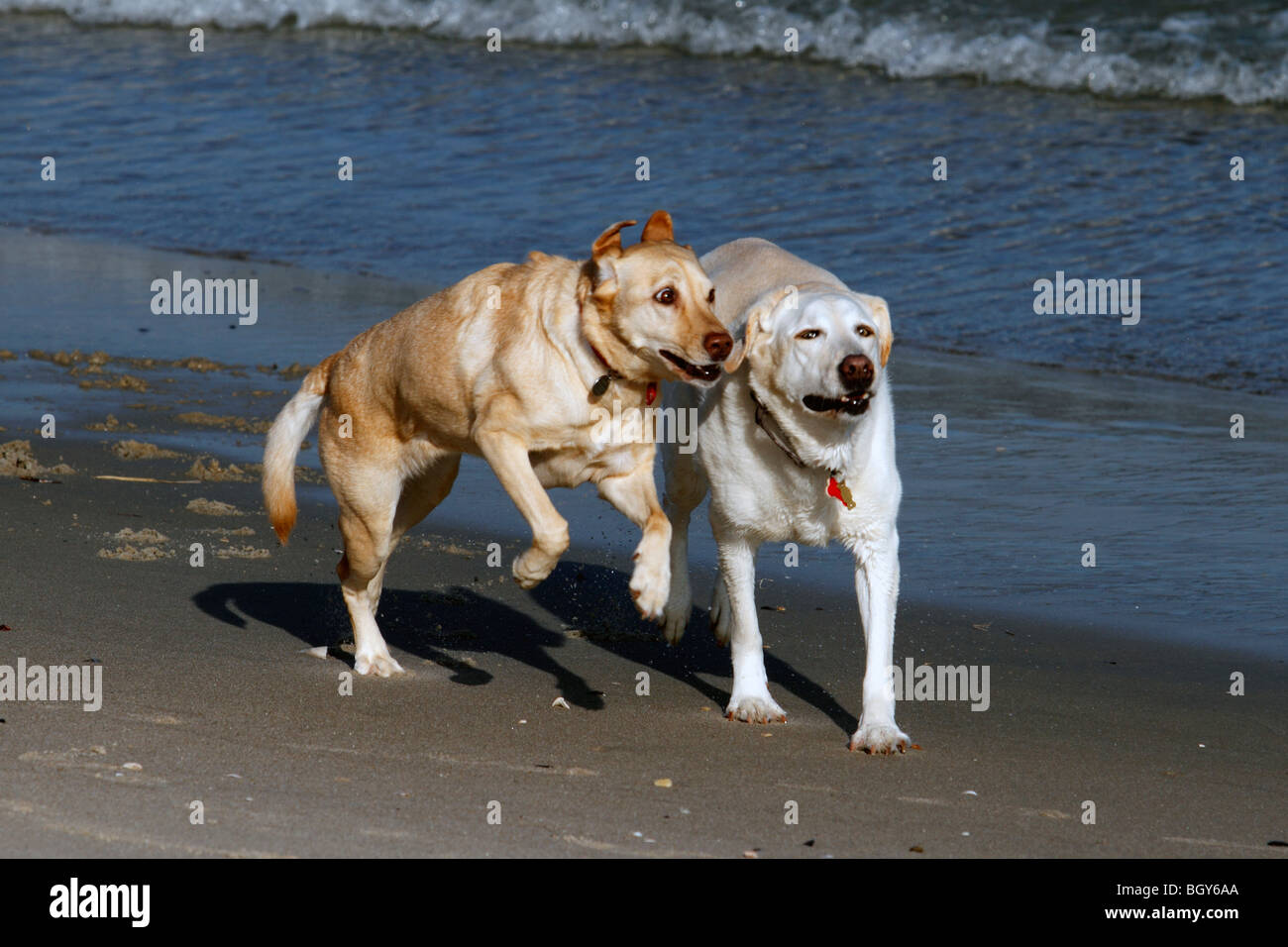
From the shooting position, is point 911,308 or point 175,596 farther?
point 911,308

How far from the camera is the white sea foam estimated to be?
53.0ft

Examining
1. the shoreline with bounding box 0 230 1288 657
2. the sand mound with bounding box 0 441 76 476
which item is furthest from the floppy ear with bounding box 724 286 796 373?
the sand mound with bounding box 0 441 76 476

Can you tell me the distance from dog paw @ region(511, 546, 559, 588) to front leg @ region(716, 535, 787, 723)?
61 centimetres

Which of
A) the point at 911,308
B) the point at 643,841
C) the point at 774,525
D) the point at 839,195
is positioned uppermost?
the point at 839,195

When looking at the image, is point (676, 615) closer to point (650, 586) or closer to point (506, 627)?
point (506, 627)

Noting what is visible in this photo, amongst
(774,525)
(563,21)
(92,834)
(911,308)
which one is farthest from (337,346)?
(563,21)

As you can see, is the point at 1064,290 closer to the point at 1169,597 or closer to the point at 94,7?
the point at 1169,597

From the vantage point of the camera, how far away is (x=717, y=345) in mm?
4660

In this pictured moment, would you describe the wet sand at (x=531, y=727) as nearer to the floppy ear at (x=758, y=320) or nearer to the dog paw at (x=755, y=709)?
the dog paw at (x=755, y=709)

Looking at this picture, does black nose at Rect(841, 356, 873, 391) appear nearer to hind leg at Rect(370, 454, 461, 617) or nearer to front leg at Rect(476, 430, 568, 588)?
front leg at Rect(476, 430, 568, 588)

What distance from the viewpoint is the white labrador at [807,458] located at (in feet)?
15.5

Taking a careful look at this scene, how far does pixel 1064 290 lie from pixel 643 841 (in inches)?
307

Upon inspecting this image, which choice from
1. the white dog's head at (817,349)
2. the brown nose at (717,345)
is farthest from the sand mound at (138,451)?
the brown nose at (717,345)

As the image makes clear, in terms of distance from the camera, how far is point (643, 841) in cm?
378
